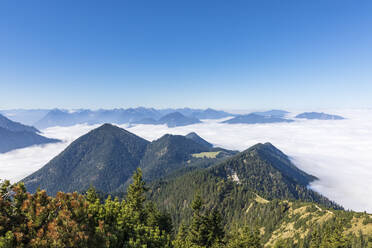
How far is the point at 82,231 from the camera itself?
Result: 1381 centimetres

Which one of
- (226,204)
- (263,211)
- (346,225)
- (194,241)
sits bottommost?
(226,204)

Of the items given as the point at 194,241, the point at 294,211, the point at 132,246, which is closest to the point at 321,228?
the point at 294,211

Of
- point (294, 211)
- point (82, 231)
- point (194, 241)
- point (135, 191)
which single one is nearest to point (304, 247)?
point (294, 211)

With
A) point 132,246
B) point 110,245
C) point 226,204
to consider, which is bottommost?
point 226,204

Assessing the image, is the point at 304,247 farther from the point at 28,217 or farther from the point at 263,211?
the point at 28,217

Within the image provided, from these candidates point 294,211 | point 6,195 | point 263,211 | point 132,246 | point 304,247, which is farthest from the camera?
point 263,211

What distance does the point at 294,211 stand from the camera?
128625mm

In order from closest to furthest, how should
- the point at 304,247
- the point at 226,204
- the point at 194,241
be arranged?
the point at 194,241, the point at 304,247, the point at 226,204

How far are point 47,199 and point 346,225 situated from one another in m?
127

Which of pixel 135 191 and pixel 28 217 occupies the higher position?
pixel 28 217

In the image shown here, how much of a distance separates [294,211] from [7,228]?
154 m

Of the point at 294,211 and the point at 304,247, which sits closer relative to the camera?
the point at 304,247

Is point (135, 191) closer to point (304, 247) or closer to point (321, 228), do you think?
point (304, 247)

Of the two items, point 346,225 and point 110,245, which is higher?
point 110,245
